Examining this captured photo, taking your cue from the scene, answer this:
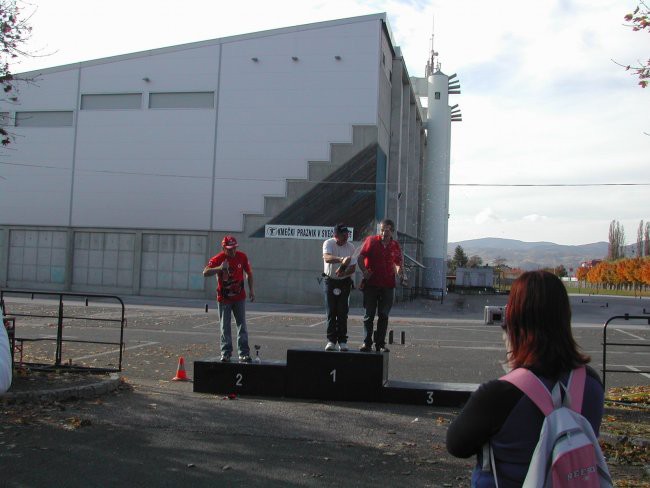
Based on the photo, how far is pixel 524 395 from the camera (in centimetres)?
222

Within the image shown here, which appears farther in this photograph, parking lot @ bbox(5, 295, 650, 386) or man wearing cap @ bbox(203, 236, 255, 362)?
parking lot @ bbox(5, 295, 650, 386)

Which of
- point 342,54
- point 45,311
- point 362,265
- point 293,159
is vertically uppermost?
point 342,54

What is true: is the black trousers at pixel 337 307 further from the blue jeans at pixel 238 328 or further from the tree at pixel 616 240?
the tree at pixel 616 240

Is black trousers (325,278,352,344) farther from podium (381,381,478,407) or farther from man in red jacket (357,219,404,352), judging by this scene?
podium (381,381,478,407)

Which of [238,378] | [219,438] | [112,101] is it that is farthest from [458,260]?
[219,438]

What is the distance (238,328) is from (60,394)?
2524 millimetres

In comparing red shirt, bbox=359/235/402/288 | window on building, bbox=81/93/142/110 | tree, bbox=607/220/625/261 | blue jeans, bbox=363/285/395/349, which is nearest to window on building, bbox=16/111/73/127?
window on building, bbox=81/93/142/110

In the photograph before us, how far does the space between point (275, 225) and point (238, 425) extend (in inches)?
1077

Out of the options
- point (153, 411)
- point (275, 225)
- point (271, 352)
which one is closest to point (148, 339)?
point (271, 352)

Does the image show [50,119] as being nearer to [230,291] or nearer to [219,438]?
[230,291]

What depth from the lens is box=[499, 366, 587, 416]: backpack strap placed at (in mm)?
2191

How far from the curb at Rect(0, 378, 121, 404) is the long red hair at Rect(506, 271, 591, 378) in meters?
7.18

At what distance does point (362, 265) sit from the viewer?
8930 millimetres

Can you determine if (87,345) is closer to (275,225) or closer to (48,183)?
(275,225)
